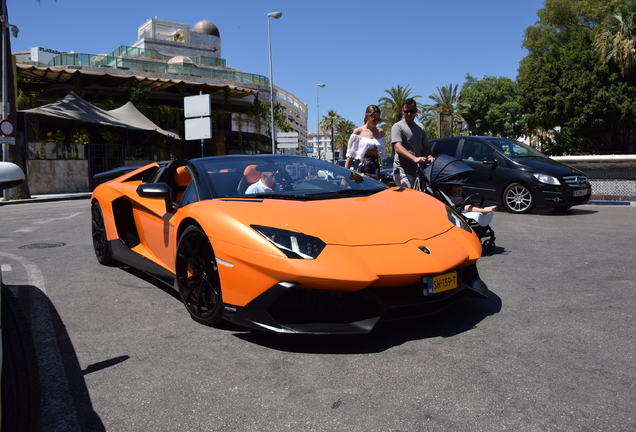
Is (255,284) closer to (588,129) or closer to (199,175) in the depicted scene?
(199,175)

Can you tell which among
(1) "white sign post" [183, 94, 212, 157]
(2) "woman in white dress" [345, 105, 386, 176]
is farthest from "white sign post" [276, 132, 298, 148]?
(2) "woman in white dress" [345, 105, 386, 176]

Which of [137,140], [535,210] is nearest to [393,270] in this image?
[535,210]

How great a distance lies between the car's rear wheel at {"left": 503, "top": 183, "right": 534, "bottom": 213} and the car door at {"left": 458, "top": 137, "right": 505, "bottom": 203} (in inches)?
7.5

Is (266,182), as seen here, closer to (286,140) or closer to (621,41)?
(286,140)

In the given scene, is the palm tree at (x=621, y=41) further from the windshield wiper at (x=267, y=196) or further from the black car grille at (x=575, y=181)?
the windshield wiper at (x=267, y=196)

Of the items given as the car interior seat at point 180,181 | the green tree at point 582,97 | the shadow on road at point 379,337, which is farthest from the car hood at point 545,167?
the green tree at point 582,97

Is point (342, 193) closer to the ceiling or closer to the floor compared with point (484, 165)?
closer to the floor

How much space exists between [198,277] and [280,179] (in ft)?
3.37

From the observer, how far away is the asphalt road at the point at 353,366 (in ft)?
7.63

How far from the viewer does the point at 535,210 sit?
1141 cm

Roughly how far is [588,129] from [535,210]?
94.0ft

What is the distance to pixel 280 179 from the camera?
14.1ft

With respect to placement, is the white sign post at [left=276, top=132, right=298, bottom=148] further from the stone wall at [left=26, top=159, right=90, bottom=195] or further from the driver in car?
the driver in car

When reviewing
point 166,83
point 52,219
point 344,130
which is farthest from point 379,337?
point 344,130
